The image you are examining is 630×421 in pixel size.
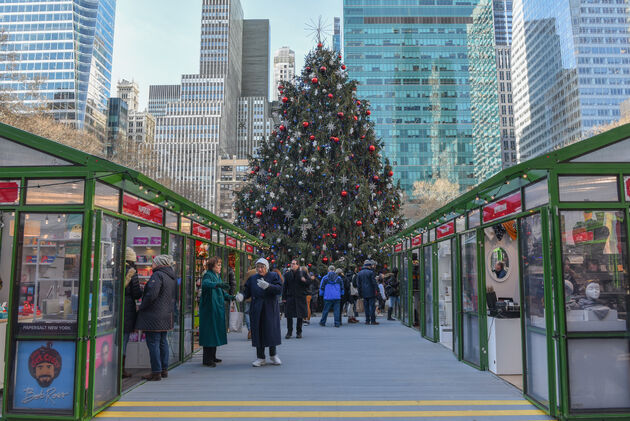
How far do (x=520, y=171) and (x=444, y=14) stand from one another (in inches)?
4754

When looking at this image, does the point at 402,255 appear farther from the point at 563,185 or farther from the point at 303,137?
the point at 563,185

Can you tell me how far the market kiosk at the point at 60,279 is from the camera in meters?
→ 5.23

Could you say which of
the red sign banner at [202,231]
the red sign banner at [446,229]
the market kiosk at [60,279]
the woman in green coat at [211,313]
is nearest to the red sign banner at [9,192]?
the market kiosk at [60,279]

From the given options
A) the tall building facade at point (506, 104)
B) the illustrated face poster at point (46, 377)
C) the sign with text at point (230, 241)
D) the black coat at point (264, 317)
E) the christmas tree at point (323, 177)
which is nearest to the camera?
the illustrated face poster at point (46, 377)

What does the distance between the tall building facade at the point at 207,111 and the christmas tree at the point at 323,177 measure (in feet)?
369

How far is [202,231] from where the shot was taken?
397 inches

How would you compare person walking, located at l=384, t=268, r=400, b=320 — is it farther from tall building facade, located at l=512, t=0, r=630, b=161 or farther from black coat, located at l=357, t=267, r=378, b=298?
tall building facade, located at l=512, t=0, r=630, b=161

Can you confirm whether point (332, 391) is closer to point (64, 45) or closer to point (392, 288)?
point (392, 288)

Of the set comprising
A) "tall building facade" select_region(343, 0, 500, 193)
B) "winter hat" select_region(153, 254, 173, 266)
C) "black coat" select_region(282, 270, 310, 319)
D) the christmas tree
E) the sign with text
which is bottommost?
"black coat" select_region(282, 270, 310, 319)

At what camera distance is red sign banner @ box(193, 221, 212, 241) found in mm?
9547

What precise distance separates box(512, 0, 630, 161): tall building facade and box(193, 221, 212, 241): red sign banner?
10227cm

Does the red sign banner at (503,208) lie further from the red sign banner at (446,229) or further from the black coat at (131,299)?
the black coat at (131,299)

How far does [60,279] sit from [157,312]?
68.5 inches

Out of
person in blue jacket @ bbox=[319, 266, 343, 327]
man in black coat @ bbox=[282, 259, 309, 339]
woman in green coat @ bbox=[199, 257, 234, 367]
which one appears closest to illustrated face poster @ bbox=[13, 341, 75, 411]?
woman in green coat @ bbox=[199, 257, 234, 367]
